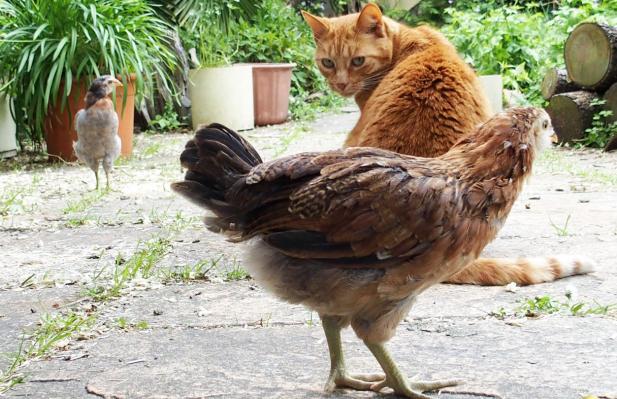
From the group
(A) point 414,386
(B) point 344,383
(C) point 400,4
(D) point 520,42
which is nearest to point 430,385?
(A) point 414,386

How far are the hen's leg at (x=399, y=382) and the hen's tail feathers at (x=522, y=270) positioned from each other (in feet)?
3.64

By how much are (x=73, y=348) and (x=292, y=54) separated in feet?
34.1

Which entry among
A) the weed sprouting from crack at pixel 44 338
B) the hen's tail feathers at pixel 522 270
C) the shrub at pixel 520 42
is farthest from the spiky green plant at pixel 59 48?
the shrub at pixel 520 42

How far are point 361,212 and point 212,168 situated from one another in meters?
0.49

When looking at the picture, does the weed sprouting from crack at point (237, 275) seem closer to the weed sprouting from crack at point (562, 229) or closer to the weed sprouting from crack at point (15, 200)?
the weed sprouting from crack at point (562, 229)

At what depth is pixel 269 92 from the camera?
10.8m

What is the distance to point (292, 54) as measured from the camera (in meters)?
12.6

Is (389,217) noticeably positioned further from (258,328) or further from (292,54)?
(292,54)

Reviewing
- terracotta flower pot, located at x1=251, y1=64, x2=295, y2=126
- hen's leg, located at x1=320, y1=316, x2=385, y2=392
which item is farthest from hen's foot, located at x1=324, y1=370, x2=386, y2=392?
terracotta flower pot, located at x1=251, y1=64, x2=295, y2=126

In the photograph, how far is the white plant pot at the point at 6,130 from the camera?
7.97 m

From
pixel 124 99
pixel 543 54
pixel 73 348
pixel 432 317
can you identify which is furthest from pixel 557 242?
pixel 543 54

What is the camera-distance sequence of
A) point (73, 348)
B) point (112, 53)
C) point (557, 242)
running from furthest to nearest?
point (112, 53) < point (557, 242) < point (73, 348)

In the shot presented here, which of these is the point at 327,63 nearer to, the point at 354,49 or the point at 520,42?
the point at 354,49

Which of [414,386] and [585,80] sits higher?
[585,80]
